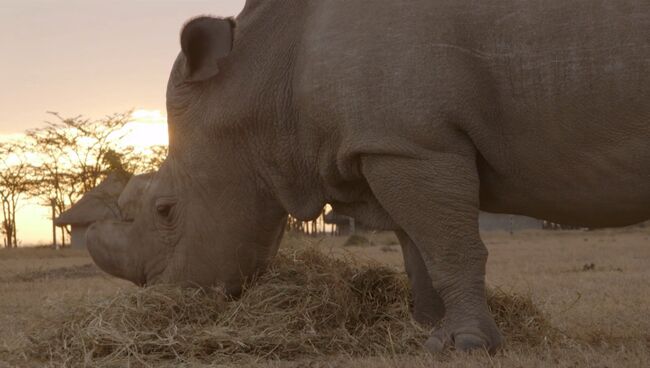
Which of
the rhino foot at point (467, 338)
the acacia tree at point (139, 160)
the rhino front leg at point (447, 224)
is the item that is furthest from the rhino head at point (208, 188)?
the acacia tree at point (139, 160)

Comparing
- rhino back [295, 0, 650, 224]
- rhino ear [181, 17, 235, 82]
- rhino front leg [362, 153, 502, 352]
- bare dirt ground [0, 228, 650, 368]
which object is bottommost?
bare dirt ground [0, 228, 650, 368]

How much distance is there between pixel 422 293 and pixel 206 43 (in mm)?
1828

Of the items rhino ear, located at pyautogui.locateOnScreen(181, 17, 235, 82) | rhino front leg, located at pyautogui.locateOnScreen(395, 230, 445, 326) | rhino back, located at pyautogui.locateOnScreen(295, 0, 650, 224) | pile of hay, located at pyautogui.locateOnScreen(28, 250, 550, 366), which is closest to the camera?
rhino back, located at pyautogui.locateOnScreen(295, 0, 650, 224)

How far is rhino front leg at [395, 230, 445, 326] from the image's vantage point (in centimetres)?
548

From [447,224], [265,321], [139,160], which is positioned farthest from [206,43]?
[139,160]

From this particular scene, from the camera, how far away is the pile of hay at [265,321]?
502 cm

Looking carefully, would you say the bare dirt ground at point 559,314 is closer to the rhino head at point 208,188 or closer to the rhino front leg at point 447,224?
the rhino front leg at point 447,224

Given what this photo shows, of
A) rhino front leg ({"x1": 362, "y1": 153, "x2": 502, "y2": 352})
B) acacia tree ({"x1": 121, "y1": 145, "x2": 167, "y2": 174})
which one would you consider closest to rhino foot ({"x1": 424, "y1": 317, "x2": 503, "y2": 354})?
rhino front leg ({"x1": 362, "y1": 153, "x2": 502, "y2": 352})

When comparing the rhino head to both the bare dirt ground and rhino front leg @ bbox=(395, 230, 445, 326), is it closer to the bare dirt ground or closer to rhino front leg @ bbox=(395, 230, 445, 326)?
the bare dirt ground

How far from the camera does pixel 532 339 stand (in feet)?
17.4

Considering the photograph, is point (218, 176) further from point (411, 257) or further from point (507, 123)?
point (507, 123)

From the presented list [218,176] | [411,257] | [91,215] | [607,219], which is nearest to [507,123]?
[607,219]

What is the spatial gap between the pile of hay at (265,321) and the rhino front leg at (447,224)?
0.42 metres

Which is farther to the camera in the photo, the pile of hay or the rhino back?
the pile of hay
